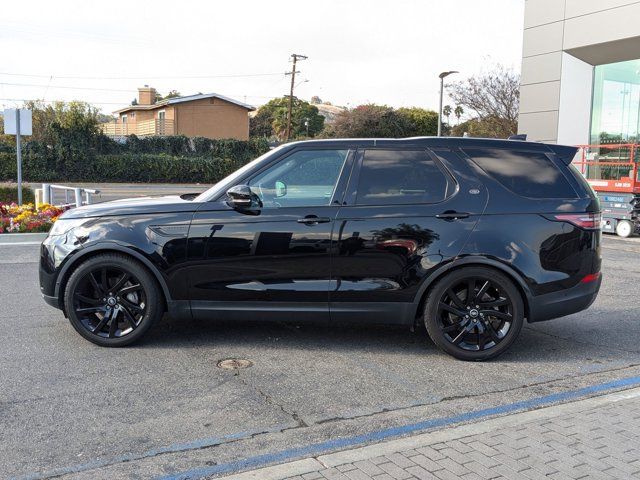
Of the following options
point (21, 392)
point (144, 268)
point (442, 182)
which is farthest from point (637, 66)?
point (21, 392)

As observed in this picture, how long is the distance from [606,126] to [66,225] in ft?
70.1

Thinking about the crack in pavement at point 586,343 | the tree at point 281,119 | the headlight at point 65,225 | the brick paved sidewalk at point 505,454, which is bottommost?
the brick paved sidewalk at point 505,454

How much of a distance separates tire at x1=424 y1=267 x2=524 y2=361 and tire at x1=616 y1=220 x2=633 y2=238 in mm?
11953

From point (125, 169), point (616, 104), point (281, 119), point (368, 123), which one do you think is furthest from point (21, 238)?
point (281, 119)

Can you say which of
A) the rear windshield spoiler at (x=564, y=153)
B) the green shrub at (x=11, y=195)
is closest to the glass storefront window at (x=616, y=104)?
the rear windshield spoiler at (x=564, y=153)

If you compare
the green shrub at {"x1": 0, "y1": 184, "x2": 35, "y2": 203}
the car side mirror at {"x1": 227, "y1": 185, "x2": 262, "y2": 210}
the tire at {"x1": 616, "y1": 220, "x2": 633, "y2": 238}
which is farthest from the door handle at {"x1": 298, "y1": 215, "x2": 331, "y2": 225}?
the green shrub at {"x1": 0, "y1": 184, "x2": 35, "y2": 203}

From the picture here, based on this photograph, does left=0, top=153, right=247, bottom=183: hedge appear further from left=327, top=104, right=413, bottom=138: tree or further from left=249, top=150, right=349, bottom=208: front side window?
left=249, top=150, right=349, bottom=208: front side window

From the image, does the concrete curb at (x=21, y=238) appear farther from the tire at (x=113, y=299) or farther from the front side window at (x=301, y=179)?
the front side window at (x=301, y=179)

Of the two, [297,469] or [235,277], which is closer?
[297,469]

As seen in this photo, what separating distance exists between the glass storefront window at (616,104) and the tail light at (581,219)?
724 inches

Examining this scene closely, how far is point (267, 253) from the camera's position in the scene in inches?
203

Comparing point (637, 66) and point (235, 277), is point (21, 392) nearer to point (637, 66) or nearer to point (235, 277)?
point (235, 277)

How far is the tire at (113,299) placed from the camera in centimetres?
526

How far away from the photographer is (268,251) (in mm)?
5164
